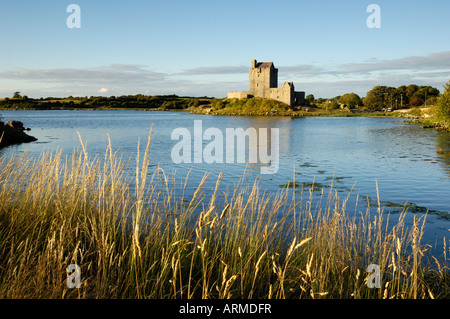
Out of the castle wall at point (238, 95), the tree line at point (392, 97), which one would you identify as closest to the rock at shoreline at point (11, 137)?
the castle wall at point (238, 95)

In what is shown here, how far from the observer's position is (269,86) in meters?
135

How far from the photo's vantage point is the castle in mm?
131913

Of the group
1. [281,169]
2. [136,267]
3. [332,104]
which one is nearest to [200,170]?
[281,169]

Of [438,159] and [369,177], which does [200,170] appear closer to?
[369,177]

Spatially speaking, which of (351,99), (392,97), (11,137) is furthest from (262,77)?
(11,137)

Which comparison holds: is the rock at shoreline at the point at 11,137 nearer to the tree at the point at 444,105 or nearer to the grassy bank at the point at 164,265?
the grassy bank at the point at 164,265

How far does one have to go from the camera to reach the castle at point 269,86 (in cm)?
13191

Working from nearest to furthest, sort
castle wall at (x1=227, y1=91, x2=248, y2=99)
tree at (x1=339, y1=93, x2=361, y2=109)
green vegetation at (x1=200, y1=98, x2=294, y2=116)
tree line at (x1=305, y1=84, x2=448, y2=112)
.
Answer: green vegetation at (x1=200, y1=98, x2=294, y2=116), tree line at (x1=305, y1=84, x2=448, y2=112), castle wall at (x1=227, y1=91, x2=248, y2=99), tree at (x1=339, y1=93, x2=361, y2=109)

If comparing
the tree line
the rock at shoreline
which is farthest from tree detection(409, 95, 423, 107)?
the rock at shoreline

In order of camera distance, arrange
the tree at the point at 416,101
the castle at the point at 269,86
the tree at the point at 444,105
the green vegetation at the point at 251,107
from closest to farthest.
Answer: the tree at the point at 444,105, the green vegetation at the point at 251,107, the castle at the point at 269,86, the tree at the point at 416,101

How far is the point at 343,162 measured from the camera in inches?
1046

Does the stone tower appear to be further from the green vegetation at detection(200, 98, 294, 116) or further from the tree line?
the tree line

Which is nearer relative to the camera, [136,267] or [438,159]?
[136,267]
